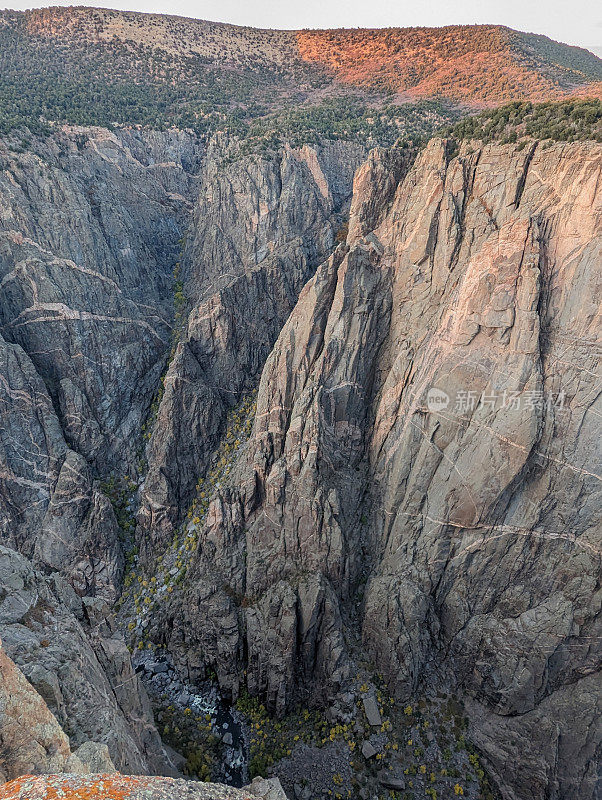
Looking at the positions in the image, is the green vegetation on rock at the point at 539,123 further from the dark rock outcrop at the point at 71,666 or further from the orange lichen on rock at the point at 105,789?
the dark rock outcrop at the point at 71,666

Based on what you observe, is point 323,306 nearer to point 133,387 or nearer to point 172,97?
point 133,387

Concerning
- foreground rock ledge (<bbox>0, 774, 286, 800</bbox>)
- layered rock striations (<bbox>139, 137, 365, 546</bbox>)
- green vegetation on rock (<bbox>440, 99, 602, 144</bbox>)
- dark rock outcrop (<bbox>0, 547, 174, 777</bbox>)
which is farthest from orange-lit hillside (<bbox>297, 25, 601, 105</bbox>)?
foreground rock ledge (<bbox>0, 774, 286, 800</bbox>)

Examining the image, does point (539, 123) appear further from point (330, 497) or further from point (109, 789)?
point (109, 789)

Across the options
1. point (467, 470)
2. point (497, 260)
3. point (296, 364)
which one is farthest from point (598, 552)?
point (296, 364)

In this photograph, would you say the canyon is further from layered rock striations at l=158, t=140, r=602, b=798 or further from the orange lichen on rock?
the orange lichen on rock

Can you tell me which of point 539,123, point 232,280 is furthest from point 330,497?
point 539,123

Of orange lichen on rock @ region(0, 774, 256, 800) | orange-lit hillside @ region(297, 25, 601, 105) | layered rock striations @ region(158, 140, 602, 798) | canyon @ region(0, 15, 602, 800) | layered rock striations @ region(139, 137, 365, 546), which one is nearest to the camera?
orange lichen on rock @ region(0, 774, 256, 800)
